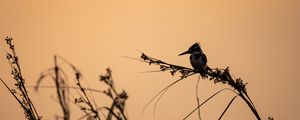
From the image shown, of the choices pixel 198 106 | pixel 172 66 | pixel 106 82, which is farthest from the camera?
pixel 172 66

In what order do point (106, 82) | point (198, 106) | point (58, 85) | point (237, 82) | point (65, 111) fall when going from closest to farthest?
1. point (65, 111)
2. point (58, 85)
3. point (106, 82)
4. point (198, 106)
5. point (237, 82)

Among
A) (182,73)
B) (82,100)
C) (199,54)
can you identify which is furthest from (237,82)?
(199,54)

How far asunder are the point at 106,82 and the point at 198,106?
0.82 metres

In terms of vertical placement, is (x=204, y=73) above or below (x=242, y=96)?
above

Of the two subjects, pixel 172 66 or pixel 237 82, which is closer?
pixel 237 82

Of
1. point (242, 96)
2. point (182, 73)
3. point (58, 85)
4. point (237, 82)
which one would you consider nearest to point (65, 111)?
point (58, 85)

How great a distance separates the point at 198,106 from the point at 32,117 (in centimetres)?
129

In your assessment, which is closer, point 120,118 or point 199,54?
point 120,118

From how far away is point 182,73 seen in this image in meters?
4.08

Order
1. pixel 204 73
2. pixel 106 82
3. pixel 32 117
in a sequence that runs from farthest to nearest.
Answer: pixel 204 73 → pixel 32 117 → pixel 106 82

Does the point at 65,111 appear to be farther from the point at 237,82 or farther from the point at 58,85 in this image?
the point at 237,82

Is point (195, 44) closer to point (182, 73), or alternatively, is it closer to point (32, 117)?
point (182, 73)

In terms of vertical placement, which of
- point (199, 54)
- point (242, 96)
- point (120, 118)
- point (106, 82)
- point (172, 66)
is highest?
point (199, 54)

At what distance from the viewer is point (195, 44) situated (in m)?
10.8
